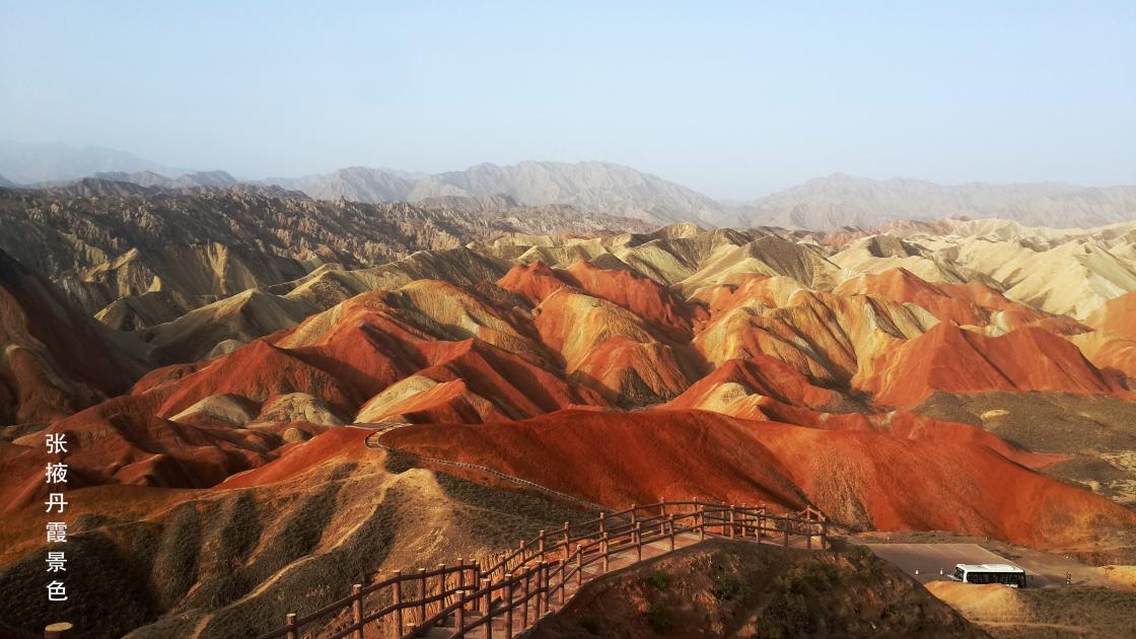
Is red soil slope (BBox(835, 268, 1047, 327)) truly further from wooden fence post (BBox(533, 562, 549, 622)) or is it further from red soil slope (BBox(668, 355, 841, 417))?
wooden fence post (BBox(533, 562, 549, 622))

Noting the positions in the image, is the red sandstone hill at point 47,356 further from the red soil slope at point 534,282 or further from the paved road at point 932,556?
the paved road at point 932,556

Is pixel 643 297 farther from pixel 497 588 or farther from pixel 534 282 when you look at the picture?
pixel 497 588

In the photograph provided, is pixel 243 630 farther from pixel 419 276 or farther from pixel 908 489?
pixel 419 276

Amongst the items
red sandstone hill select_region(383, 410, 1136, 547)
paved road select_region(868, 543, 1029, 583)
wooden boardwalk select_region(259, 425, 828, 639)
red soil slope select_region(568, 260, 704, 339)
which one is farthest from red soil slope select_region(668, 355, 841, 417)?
wooden boardwalk select_region(259, 425, 828, 639)

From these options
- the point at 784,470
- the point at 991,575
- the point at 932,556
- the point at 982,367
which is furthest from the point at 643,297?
the point at 991,575

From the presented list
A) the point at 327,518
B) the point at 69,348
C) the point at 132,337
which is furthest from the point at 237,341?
the point at 327,518
